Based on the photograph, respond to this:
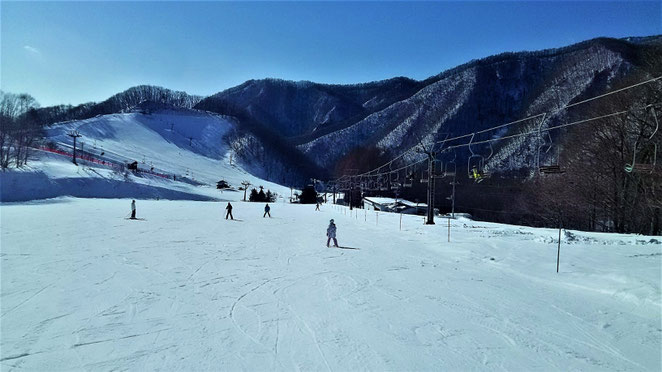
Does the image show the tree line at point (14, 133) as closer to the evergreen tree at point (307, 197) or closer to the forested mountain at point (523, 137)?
the forested mountain at point (523, 137)

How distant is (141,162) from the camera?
88.8m

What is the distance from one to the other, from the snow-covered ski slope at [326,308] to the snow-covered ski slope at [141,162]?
40.8 meters

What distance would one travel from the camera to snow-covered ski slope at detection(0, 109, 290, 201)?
47562 millimetres

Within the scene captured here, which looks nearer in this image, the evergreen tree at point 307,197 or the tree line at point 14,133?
the tree line at point 14,133

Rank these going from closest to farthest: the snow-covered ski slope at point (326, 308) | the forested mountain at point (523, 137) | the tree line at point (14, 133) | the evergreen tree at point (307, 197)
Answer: the snow-covered ski slope at point (326, 308) < the forested mountain at point (523, 137) < the tree line at point (14, 133) < the evergreen tree at point (307, 197)

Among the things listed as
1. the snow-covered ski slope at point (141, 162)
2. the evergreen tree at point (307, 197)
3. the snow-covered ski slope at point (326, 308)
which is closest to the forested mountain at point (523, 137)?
the snow-covered ski slope at point (326, 308)

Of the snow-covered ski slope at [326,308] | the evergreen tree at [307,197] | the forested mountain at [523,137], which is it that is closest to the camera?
the snow-covered ski slope at [326,308]

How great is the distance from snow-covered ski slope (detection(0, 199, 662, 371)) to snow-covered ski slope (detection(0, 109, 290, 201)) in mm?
40824

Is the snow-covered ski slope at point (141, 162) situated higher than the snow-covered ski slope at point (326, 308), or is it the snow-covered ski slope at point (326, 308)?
the snow-covered ski slope at point (141, 162)

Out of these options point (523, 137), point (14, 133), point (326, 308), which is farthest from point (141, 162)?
point (326, 308)

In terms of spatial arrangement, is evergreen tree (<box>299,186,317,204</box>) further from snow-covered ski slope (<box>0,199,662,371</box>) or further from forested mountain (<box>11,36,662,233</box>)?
snow-covered ski slope (<box>0,199,662,371</box>)

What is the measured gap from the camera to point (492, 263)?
41.3ft

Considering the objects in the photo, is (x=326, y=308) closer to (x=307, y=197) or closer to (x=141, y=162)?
(x=307, y=197)

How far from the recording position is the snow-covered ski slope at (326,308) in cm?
509
